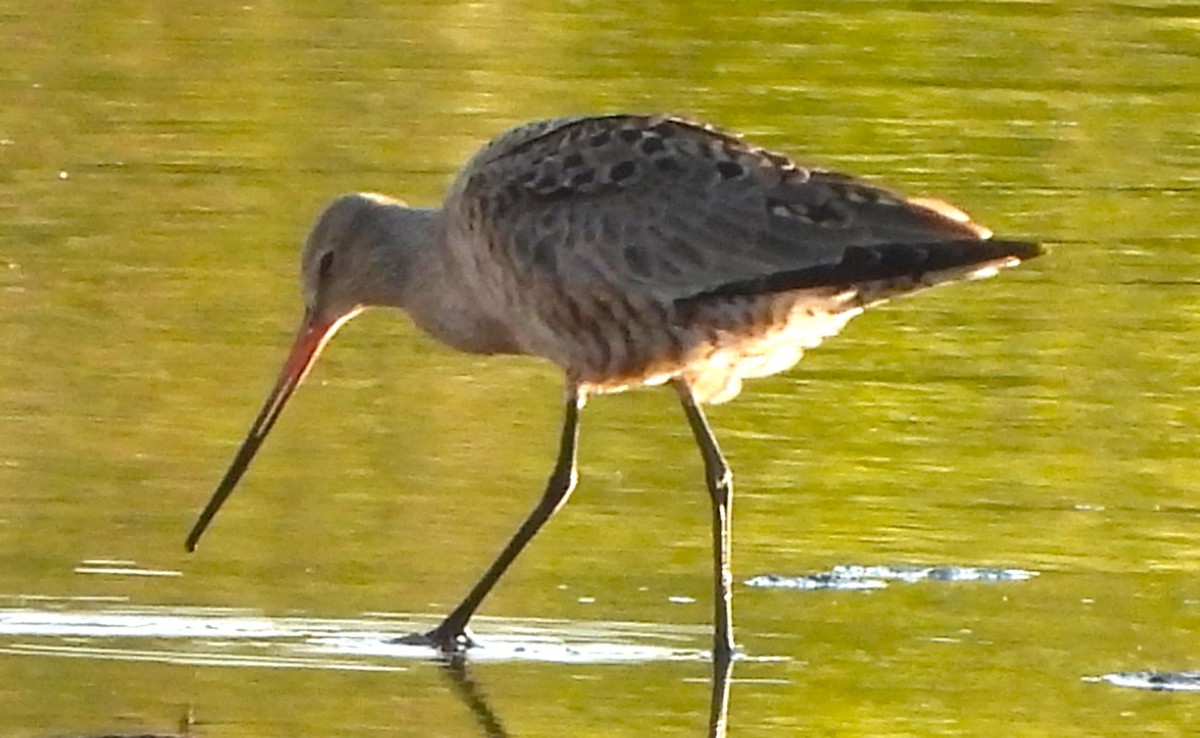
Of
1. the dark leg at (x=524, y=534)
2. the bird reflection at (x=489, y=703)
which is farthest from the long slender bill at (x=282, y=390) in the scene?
the bird reflection at (x=489, y=703)

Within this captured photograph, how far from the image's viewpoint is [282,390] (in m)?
9.41

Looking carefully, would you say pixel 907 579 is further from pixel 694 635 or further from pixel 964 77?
pixel 964 77

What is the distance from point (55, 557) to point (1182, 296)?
181 inches

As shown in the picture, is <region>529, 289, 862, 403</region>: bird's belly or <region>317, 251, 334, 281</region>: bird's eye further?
<region>317, 251, 334, 281</region>: bird's eye

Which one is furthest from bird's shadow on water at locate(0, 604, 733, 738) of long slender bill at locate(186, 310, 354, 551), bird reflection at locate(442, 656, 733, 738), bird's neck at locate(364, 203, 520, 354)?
bird's neck at locate(364, 203, 520, 354)

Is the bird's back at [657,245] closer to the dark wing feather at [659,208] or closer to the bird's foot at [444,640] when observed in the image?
the dark wing feather at [659,208]

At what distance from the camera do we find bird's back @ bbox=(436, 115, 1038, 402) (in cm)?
864

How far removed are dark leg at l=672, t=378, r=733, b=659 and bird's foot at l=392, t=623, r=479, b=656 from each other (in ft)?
1.74

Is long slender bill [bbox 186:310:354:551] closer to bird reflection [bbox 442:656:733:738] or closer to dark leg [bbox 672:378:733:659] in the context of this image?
dark leg [bbox 672:378:733:659]

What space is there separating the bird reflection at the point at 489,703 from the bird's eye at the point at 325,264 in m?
1.44

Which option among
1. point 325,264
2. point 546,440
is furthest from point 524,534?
point 546,440

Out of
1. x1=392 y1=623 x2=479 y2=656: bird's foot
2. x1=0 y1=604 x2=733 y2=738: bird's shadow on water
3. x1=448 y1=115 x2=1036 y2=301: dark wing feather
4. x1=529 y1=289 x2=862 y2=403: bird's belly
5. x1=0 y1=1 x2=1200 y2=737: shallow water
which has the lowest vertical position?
x1=0 y1=1 x2=1200 y2=737: shallow water

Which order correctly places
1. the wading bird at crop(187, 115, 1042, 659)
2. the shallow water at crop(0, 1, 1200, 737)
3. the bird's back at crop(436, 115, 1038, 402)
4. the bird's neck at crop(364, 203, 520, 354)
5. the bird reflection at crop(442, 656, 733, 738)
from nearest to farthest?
the bird reflection at crop(442, 656, 733, 738)
the shallow water at crop(0, 1, 1200, 737)
the wading bird at crop(187, 115, 1042, 659)
the bird's back at crop(436, 115, 1038, 402)
the bird's neck at crop(364, 203, 520, 354)

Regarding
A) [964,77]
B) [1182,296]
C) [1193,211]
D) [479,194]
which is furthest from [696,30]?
[479,194]
